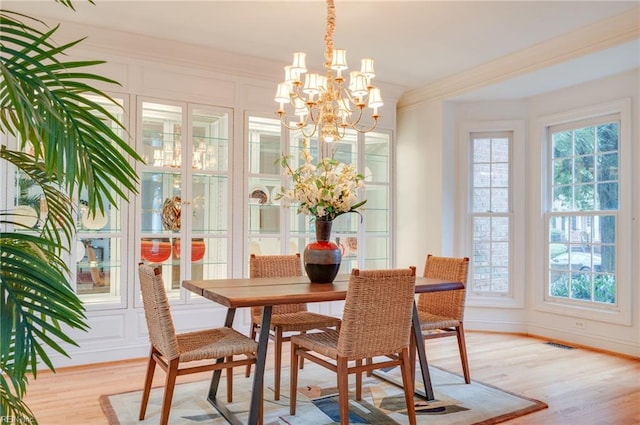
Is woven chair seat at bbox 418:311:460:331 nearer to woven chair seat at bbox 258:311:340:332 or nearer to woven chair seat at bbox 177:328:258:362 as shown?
woven chair seat at bbox 258:311:340:332

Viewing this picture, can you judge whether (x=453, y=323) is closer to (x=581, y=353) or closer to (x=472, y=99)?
(x=581, y=353)

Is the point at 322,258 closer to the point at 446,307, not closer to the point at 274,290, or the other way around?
the point at 274,290

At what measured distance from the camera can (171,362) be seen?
7.80 ft

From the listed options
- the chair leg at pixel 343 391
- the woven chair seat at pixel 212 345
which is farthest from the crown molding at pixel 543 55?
the woven chair seat at pixel 212 345

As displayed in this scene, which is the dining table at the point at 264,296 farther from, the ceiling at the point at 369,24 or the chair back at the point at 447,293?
the ceiling at the point at 369,24

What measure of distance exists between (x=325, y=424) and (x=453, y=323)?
116cm

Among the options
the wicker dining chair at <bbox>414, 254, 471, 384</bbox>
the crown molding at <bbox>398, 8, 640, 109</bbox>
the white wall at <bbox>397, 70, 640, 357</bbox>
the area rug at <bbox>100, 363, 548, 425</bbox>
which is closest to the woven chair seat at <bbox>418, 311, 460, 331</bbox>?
the wicker dining chair at <bbox>414, 254, 471, 384</bbox>

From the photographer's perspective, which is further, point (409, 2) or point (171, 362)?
point (409, 2)

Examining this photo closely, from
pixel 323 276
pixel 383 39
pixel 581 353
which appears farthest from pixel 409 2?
pixel 581 353

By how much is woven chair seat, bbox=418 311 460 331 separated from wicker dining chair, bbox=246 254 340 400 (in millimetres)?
576

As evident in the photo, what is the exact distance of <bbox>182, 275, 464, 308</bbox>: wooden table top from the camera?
96.0 inches

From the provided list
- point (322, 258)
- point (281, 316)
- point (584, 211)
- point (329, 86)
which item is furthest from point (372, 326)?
point (584, 211)

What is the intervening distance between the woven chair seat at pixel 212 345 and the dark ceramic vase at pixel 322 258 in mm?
623

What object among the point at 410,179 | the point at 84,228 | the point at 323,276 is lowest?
the point at 323,276
